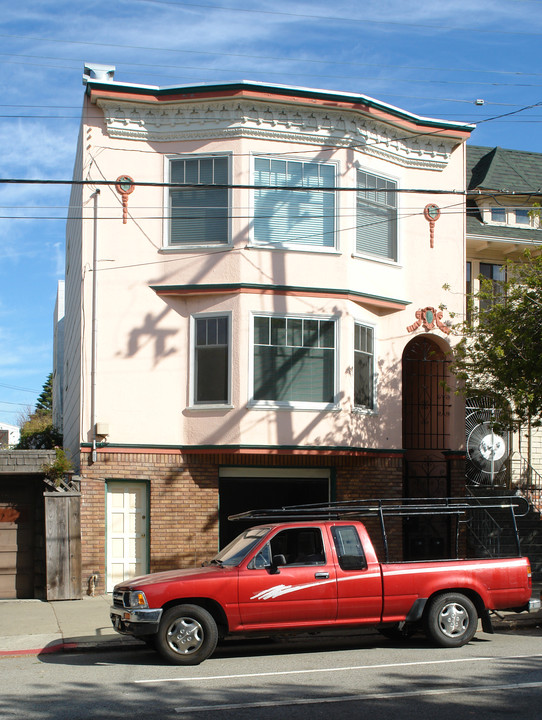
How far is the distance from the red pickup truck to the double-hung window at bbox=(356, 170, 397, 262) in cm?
808

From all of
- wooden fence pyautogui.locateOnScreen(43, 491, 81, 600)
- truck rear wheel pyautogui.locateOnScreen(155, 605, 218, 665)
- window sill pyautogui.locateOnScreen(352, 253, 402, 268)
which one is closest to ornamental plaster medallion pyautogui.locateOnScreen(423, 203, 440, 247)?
window sill pyautogui.locateOnScreen(352, 253, 402, 268)

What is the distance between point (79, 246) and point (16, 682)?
1069 centimetres

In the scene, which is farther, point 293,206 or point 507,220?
point 507,220

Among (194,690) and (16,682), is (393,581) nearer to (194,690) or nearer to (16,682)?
(194,690)

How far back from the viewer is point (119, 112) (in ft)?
56.5

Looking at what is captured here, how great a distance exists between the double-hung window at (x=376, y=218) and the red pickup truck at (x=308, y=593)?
8085 millimetres

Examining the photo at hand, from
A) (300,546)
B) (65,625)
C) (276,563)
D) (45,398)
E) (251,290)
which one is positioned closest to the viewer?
(276,563)

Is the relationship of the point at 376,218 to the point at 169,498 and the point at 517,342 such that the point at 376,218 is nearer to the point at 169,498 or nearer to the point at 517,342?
the point at 517,342

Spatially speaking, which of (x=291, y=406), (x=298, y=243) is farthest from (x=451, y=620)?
(x=298, y=243)

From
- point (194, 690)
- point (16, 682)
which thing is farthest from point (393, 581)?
point (16, 682)

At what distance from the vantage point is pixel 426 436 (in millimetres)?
19453

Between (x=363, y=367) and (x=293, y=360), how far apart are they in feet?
5.44

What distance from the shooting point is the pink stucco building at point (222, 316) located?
16.7 m

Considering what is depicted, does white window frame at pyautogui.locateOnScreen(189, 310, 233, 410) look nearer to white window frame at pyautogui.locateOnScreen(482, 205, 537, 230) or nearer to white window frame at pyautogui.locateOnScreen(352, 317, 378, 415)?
white window frame at pyautogui.locateOnScreen(352, 317, 378, 415)
